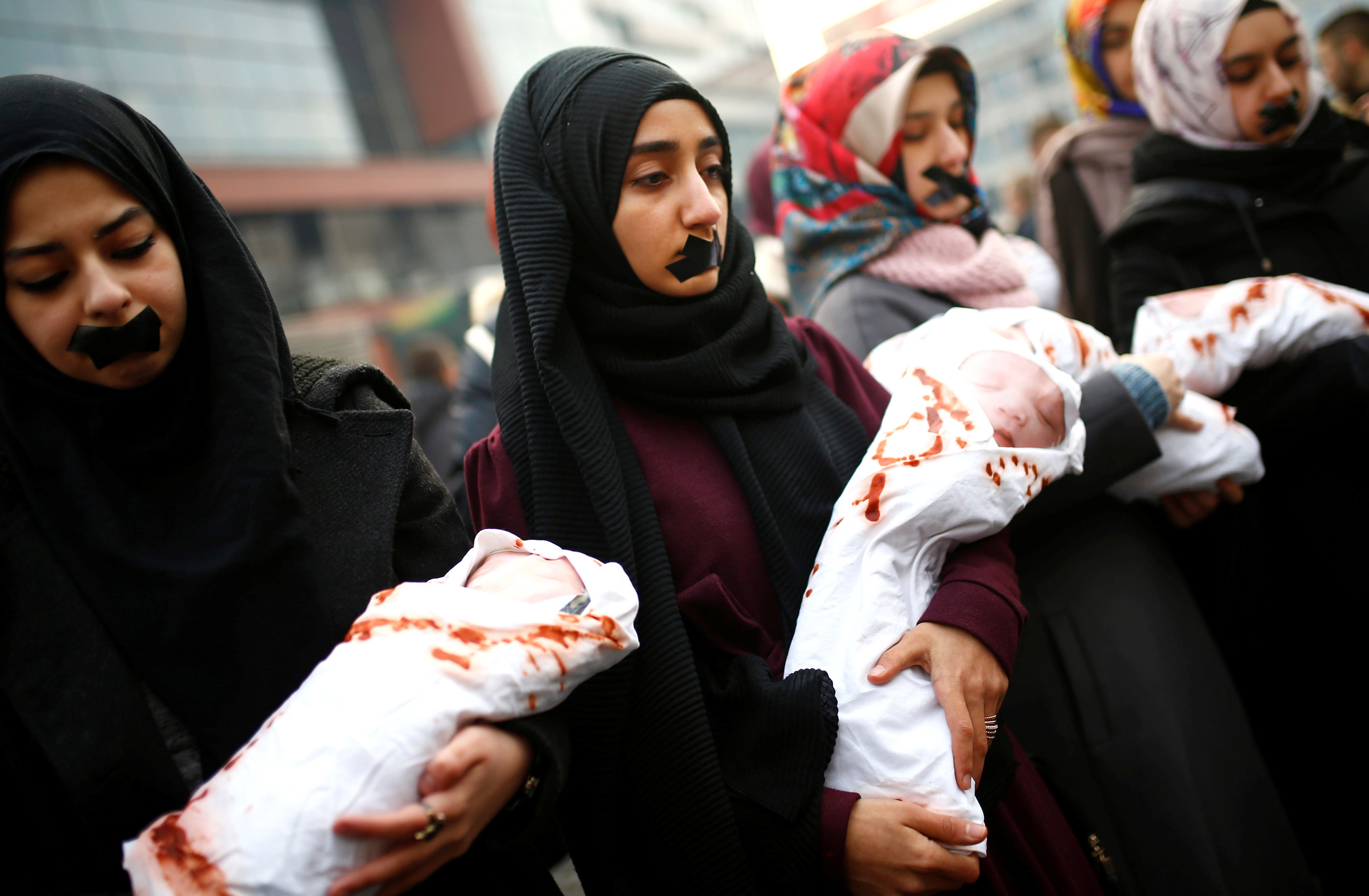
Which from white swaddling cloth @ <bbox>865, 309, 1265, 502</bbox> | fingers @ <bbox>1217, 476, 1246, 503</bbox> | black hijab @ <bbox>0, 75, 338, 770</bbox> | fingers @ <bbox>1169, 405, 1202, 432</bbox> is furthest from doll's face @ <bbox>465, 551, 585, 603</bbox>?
fingers @ <bbox>1217, 476, 1246, 503</bbox>

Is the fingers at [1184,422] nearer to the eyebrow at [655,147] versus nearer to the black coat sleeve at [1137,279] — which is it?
the black coat sleeve at [1137,279]

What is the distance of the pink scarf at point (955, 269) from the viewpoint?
6.78 ft

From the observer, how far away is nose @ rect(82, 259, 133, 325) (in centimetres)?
110

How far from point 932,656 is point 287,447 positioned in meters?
1.01

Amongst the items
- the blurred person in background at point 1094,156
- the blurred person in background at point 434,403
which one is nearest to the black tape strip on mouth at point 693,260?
the blurred person in background at point 1094,156

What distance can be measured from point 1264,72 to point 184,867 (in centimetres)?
285

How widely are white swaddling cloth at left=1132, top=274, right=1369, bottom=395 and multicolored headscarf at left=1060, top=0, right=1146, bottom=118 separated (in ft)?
4.90

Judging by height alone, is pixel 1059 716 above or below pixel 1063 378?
below

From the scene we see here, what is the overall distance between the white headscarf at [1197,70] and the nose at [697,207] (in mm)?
1691

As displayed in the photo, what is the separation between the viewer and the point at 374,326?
2022cm

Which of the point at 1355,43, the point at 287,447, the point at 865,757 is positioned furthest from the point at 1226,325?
the point at 1355,43

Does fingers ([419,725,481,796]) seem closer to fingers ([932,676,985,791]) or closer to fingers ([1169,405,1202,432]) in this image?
fingers ([932,676,985,791])

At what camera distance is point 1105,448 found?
157cm

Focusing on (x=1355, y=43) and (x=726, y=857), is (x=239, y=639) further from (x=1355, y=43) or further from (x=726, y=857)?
(x=1355, y=43)
